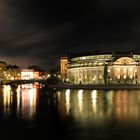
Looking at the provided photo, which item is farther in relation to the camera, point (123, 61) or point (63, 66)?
point (63, 66)

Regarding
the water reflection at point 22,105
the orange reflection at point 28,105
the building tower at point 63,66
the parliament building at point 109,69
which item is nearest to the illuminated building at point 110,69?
the parliament building at point 109,69

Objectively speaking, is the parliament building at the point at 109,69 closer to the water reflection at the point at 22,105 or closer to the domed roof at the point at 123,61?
the domed roof at the point at 123,61

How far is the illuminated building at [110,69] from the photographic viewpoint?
5453 inches

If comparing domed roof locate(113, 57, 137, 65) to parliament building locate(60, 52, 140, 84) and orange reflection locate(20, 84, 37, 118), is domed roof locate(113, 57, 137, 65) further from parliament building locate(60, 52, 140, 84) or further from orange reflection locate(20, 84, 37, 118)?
orange reflection locate(20, 84, 37, 118)

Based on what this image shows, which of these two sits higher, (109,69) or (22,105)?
(109,69)

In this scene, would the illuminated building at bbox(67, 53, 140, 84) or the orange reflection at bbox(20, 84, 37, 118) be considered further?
the illuminated building at bbox(67, 53, 140, 84)

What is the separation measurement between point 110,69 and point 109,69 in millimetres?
391

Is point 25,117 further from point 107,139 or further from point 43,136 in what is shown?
point 107,139

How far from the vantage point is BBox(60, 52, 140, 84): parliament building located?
138375 millimetres

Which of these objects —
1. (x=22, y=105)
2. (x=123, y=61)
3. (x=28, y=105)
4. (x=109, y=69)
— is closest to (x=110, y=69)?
(x=109, y=69)

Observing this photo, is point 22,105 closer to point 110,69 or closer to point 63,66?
point 110,69

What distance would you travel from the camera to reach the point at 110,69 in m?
140

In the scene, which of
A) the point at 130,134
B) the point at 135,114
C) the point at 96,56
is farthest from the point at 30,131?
the point at 96,56

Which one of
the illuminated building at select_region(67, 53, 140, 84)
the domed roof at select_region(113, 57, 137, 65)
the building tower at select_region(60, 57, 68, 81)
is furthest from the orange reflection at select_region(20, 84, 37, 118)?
the building tower at select_region(60, 57, 68, 81)
